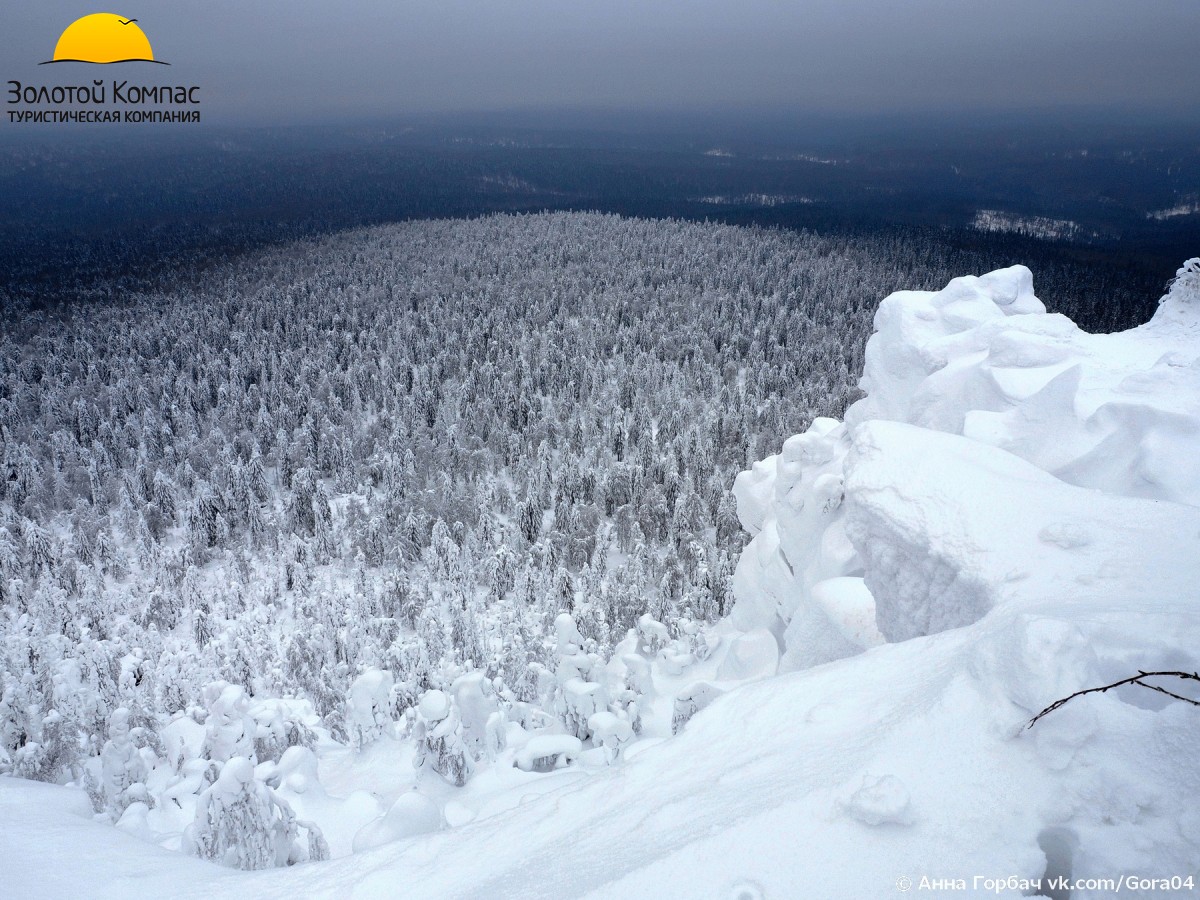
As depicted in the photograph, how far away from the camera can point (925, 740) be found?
15.0 feet

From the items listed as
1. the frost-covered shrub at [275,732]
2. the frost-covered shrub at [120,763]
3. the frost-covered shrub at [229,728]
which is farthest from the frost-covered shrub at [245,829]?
the frost-covered shrub at [120,763]

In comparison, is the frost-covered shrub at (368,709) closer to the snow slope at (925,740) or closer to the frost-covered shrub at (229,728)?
the frost-covered shrub at (229,728)

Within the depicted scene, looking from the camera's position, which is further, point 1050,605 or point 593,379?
point 593,379

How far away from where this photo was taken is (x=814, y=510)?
12.8 metres

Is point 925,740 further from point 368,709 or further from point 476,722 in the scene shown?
point 368,709

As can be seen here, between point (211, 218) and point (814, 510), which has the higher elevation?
point (211, 218)

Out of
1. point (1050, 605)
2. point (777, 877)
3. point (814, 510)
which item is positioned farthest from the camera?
point (814, 510)

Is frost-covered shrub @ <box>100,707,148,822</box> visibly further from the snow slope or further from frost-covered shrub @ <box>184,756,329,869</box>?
frost-covered shrub @ <box>184,756,329,869</box>

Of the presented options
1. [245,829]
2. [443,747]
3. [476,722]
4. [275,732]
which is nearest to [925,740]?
[245,829]

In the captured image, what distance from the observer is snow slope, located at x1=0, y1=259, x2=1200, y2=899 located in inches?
153

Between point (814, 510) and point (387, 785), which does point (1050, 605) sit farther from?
point (387, 785)

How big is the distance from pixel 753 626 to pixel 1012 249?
481 feet

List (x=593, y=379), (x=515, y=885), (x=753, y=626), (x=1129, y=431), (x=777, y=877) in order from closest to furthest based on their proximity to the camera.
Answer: (x=777, y=877)
(x=515, y=885)
(x=1129, y=431)
(x=753, y=626)
(x=593, y=379)

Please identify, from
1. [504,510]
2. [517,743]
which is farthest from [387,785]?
[504,510]
